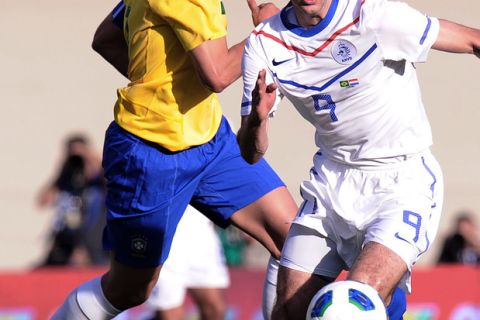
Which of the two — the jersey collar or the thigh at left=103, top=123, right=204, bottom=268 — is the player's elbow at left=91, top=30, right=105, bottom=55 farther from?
the jersey collar

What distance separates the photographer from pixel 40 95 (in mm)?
18281

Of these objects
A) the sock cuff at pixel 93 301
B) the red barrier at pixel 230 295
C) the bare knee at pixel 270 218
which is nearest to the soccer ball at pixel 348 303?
the bare knee at pixel 270 218

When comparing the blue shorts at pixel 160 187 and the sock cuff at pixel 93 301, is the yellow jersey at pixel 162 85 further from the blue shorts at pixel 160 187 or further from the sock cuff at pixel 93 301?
the sock cuff at pixel 93 301

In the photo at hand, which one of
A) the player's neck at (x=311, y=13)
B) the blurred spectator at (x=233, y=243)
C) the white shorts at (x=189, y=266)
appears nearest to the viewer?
the player's neck at (x=311, y=13)

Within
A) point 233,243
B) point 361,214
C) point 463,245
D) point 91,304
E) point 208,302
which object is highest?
point 361,214

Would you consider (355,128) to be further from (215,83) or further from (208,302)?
(208,302)

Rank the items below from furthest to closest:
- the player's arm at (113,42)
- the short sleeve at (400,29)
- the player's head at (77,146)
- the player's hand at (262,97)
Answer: the player's head at (77,146) < the player's arm at (113,42) < the short sleeve at (400,29) < the player's hand at (262,97)

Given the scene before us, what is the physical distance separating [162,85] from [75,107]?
1207cm

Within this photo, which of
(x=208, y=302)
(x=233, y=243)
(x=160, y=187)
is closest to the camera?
(x=160, y=187)

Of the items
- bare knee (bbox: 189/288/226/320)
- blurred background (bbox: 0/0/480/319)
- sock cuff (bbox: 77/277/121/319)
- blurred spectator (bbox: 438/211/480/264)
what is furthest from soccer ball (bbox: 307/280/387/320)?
blurred background (bbox: 0/0/480/319)

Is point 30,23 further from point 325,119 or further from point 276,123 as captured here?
point 325,119

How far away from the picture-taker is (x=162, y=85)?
637 cm

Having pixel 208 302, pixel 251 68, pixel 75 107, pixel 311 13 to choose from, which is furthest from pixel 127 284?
pixel 75 107

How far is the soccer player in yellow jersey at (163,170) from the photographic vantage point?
636 cm
